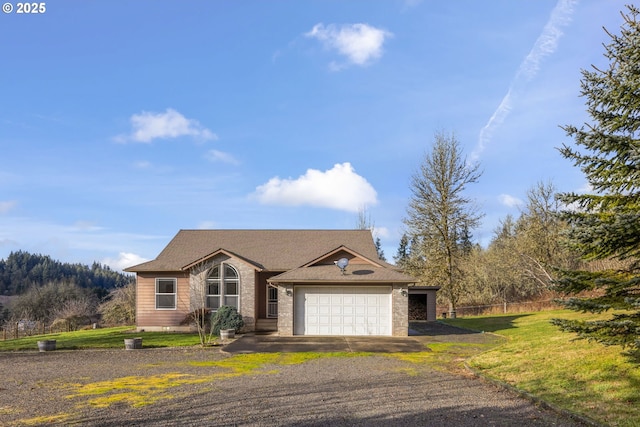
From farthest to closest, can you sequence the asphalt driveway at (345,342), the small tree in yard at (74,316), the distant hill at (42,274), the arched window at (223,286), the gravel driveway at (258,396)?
the distant hill at (42,274) → the small tree in yard at (74,316) → the arched window at (223,286) → the asphalt driveway at (345,342) → the gravel driveway at (258,396)

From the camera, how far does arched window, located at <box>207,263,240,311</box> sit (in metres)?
24.1

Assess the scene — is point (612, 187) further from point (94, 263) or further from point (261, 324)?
point (94, 263)

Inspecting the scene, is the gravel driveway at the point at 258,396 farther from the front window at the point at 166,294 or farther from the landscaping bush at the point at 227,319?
the front window at the point at 166,294

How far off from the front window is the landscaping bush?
3.44m

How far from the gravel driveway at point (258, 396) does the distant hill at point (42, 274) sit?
2970 inches

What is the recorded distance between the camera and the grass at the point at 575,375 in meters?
8.02

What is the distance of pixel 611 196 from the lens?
966 cm

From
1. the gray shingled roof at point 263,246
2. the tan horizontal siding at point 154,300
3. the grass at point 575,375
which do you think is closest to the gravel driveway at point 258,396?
the grass at point 575,375

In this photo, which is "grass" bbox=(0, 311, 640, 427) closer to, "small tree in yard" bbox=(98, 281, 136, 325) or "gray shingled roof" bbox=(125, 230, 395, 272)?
"gray shingled roof" bbox=(125, 230, 395, 272)

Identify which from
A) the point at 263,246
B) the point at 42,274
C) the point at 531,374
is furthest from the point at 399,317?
the point at 42,274

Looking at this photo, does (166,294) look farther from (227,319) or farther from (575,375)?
(575,375)

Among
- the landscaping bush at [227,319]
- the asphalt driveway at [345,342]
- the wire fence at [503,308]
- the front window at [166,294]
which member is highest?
the front window at [166,294]

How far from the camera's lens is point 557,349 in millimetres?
12852

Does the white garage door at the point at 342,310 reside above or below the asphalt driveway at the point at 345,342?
above
